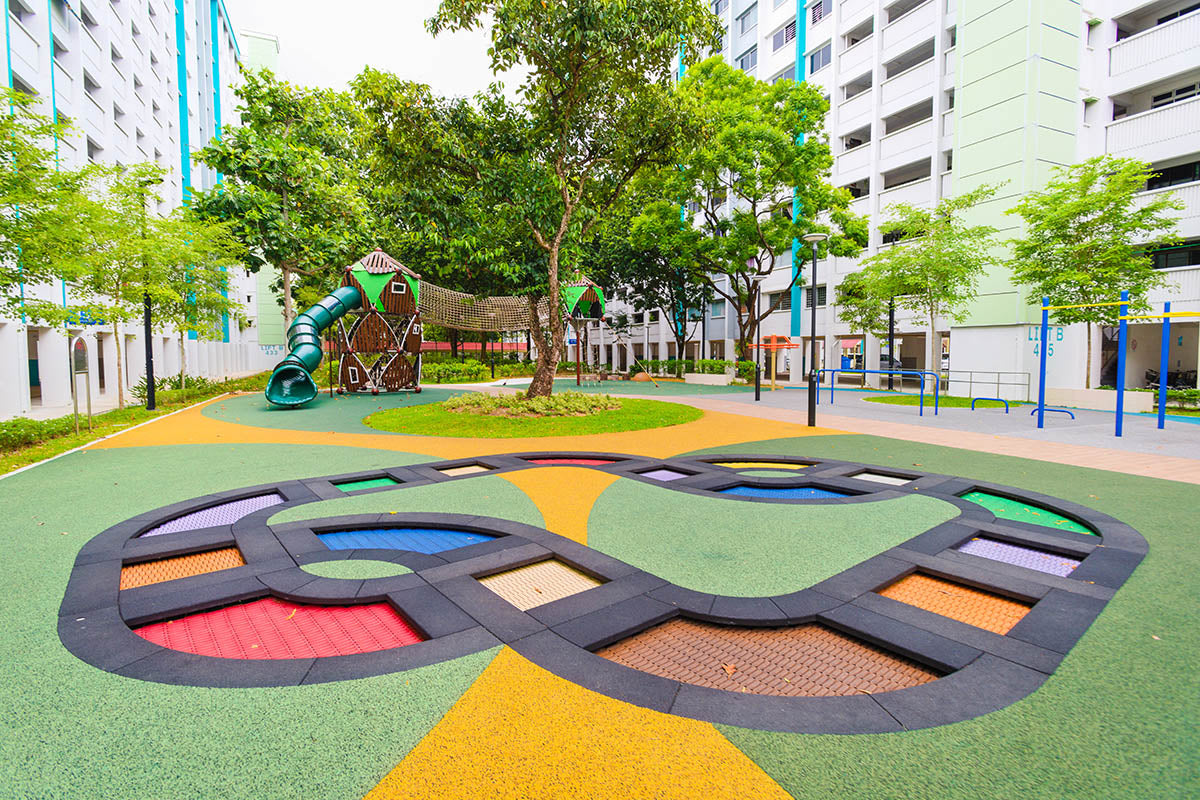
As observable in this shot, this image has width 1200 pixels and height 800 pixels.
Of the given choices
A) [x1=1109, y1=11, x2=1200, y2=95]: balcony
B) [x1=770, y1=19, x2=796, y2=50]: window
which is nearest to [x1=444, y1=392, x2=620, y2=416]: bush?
[x1=1109, y1=11, x2=1200, y2=95]: balcony

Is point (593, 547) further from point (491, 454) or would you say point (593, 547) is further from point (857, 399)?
point (857, 399)

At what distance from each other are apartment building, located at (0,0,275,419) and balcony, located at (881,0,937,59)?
108 ft

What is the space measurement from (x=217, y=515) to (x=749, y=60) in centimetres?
4607

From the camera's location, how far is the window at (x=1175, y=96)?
846 inches

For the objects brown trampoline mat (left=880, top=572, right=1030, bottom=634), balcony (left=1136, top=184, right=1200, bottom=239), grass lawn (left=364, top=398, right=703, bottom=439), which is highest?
balcony (left=1136, top=184, right=1200, bottom=239)

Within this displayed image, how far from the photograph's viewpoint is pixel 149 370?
55.2ft

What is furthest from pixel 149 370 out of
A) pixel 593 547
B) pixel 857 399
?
pixel 857 399

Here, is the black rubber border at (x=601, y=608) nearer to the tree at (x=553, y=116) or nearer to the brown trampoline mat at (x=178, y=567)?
the brown trampoline mat at (x=178, y=567)

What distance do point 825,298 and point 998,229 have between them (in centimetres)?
1237

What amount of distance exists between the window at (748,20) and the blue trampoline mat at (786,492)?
4359 centimetres

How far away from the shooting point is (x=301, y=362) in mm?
17906

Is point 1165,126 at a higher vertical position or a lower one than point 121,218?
higher

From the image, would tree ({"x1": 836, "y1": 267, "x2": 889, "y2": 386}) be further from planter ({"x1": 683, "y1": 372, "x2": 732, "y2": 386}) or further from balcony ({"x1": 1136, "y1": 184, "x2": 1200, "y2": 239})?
balcony ({"x1": 1136, "y1": 184, "x2": 1200, "y2": 239})

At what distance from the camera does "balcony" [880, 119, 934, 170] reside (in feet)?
93.8
